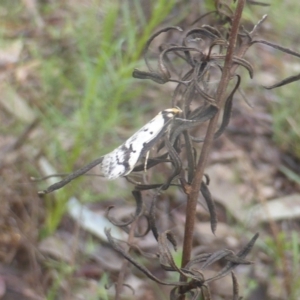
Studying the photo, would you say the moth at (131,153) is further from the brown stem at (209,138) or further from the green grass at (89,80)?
the green grass at (89,80)

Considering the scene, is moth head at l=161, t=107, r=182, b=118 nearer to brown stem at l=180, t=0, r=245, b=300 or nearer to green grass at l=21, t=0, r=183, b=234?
brown stem at l=180, t=0, r=245, b=300

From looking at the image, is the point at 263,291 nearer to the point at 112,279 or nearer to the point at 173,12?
the point at 112,279

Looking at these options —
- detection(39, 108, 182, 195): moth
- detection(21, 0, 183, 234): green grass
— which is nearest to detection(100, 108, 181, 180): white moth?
detection(39, 108, 182, 195): moth

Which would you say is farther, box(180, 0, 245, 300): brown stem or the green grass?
the green grass

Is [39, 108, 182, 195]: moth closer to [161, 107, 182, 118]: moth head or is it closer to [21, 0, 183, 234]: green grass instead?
[161, 107, 182, 118]: moth head

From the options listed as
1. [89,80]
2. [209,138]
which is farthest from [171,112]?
[89,80]

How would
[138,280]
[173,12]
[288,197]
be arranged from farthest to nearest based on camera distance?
[173,12] → [288,197] → [138,280]

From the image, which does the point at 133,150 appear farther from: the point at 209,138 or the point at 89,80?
the point at 89,80

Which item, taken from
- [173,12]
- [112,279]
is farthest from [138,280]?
[173,12]

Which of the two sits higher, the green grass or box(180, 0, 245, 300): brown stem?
box(180, 0, 245, 300): brown stem
